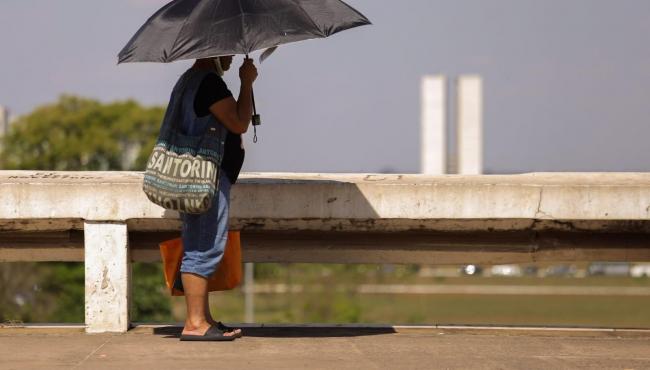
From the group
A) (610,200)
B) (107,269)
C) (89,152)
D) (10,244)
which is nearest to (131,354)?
(107,269)

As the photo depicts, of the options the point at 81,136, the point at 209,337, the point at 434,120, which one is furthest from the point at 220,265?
the point at 434,120

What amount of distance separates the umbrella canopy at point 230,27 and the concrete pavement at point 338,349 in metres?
1.56

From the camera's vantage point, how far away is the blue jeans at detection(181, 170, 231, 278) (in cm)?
741

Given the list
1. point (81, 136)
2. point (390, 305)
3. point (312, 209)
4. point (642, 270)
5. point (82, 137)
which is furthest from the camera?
point (390, 305)

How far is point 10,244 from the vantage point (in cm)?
832

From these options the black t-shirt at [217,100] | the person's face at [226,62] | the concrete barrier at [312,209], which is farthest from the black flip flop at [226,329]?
the person's face at [226,62]

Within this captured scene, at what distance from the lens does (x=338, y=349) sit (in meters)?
7.41

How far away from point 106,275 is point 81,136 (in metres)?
67.2

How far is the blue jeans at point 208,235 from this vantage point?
7414 mm

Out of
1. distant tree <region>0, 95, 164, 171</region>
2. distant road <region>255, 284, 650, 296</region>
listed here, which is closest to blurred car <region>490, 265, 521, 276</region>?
distant road <region>255, 284, 650, 296</region>

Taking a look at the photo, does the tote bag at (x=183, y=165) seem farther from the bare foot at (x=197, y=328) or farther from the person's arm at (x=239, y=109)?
the bare foot at (x=197, y=328)

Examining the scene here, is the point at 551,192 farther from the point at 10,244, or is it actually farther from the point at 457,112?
the point at 457,112

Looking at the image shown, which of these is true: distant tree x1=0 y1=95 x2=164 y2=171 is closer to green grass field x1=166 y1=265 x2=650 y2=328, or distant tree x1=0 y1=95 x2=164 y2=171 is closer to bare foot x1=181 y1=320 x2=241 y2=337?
green grass field x1=166 y1=265 x2=650 y2=328

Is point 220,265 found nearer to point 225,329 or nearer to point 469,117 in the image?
point 225,329
